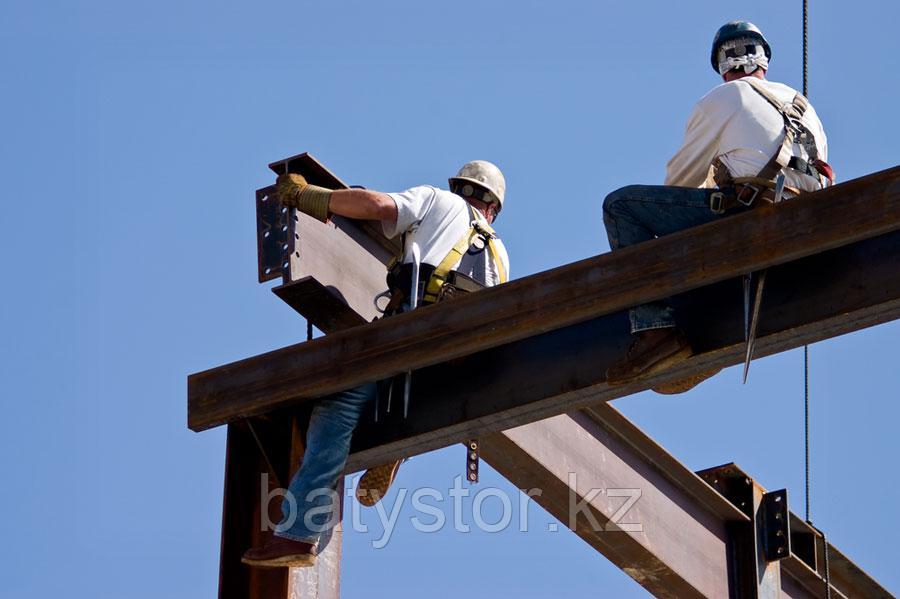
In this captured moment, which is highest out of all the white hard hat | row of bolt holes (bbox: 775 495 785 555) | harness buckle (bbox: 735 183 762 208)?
the white hard hat

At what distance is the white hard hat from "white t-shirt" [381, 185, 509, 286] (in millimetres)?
464

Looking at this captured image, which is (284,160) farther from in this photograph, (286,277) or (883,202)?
(883,202)

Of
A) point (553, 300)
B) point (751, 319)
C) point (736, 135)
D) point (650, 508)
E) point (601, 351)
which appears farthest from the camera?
point (650, 508)

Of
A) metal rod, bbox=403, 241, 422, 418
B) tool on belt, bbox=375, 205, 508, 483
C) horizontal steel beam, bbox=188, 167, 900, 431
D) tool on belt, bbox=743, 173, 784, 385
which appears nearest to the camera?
horizontal steel beam, bbox=188, 167, 900, 431

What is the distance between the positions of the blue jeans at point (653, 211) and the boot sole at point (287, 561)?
2.00m

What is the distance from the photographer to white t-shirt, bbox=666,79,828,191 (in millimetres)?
9180

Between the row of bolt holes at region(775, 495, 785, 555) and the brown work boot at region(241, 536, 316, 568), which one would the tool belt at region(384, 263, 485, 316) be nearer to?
the brown work boot at region(241, 536, 316, 568)

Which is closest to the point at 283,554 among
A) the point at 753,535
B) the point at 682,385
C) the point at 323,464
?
the point at 323,464

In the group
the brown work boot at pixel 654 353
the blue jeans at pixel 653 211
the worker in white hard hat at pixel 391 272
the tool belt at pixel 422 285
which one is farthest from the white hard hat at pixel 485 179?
the brown work boot at pixel 654 353

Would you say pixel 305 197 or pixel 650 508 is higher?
pixel 305 197

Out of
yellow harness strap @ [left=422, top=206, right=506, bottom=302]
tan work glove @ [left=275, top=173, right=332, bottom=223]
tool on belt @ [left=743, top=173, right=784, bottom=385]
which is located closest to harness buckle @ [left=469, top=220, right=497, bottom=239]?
yellow harness strap @ [left=422, top=206, right=506, bottom=302]

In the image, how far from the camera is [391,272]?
10.0 metres

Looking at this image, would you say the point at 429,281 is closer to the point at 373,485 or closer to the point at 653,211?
the point at 373,485

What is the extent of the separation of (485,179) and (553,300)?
2.27 m
